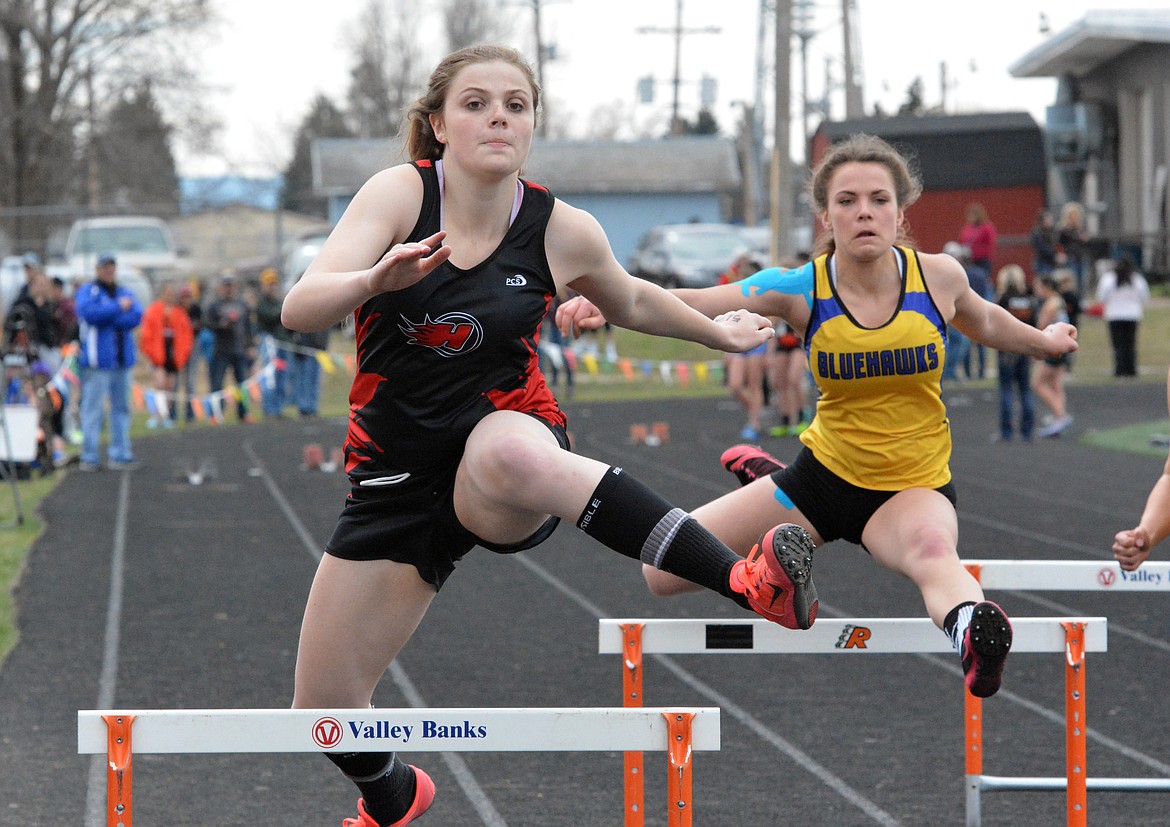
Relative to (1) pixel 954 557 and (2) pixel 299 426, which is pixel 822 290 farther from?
(2) pixel 299 426

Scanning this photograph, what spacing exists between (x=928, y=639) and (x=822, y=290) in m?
1.09

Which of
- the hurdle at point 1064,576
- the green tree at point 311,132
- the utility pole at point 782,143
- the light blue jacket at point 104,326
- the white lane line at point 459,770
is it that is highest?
the green tree at point 311,132

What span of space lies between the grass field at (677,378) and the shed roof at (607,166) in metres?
14.5

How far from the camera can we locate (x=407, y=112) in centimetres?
387

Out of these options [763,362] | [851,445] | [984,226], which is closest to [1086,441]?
[763,362]

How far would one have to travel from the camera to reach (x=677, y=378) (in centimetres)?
2603

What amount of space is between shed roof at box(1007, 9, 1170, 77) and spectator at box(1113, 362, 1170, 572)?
28.7 metres

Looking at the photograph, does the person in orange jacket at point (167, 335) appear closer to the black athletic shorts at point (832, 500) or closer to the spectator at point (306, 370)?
the spectator at point (306, 370)

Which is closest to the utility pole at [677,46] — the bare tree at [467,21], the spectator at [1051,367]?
the bare tree at [467,21]

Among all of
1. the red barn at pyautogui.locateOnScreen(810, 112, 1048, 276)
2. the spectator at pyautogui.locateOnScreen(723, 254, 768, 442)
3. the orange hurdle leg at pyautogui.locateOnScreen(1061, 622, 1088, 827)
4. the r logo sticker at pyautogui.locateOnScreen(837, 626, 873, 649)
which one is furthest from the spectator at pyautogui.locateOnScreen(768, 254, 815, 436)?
the red barn at pyautogui.locateOnScreen(810, 112, 1048, 276)

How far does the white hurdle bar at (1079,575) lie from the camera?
453 centimetres

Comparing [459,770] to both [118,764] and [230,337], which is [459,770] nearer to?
[118,764]

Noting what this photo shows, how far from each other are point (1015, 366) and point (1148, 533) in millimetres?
11771

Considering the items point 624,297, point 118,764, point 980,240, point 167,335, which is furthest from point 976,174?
point 118,764
